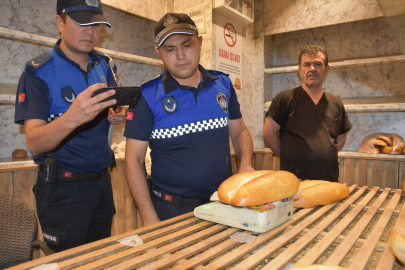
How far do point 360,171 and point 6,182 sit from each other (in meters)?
3.40

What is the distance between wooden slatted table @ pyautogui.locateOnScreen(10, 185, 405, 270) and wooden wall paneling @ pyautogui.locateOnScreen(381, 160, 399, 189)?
2.26 metres

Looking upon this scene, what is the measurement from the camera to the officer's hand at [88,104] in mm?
1232

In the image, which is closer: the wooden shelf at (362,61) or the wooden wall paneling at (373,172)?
the wooden shelf at (362,61)

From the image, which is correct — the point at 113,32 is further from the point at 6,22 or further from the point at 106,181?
the point at 106,181

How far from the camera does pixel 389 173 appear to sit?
3.16 metres

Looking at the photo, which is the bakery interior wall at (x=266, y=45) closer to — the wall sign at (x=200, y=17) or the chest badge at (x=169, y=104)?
the wall sign at (x=200, y=17)

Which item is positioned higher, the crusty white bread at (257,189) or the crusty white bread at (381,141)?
the crusty white bread at (381,141)

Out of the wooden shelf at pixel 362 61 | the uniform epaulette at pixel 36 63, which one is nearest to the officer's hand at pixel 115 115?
the uniform epaulette at pixel 36 63

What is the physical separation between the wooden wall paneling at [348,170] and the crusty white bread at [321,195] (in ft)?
7.00

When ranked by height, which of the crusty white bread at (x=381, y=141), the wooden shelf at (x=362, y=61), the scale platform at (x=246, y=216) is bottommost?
the scale platform at (x=246, y=216)

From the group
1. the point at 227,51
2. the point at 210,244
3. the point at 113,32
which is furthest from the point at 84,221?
the point at 227,51

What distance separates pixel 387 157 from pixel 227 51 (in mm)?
2075

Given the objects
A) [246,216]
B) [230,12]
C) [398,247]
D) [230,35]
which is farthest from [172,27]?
[230,35]

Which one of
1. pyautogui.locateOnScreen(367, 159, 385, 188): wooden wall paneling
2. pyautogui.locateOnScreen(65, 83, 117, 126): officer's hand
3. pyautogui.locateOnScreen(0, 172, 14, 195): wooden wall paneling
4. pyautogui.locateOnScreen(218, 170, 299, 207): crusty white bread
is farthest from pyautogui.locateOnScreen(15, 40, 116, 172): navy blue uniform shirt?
pyautogui.locateOnScreen(367, 159, 385, 188): wooden wall paneling
